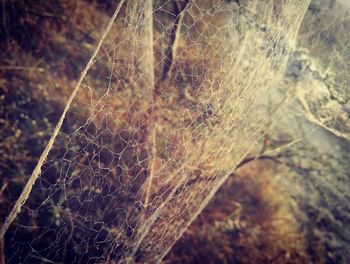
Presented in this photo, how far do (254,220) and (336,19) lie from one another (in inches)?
43.0

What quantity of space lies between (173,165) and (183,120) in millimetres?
170

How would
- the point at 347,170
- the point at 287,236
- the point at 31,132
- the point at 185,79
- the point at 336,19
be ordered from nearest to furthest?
1. the point at 185,79
2. the point at 336,19
3. the point at 347,170
4. the point at 287,236
5. the point at 31,132

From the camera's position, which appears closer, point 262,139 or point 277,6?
point 277,6

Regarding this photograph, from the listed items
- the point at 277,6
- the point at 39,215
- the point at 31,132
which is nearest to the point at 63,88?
the point at 31,132

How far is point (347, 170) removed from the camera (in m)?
1.69

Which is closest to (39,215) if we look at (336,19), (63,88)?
(63,88)

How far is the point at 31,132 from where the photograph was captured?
241 cm

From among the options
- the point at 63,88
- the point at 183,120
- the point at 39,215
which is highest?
the point at 183,120

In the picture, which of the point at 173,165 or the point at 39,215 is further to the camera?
the point at 39,215

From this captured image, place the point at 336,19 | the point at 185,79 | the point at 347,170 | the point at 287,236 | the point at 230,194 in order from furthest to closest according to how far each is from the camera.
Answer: the point at 230,194
the point at 287,236
the point at 347,170
the point at 336,19
the point at 185,79

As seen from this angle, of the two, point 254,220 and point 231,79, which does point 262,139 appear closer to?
point 254,220

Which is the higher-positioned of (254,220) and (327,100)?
(327,100)

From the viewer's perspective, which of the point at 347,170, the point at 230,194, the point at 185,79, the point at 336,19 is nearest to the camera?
the point at 185,79

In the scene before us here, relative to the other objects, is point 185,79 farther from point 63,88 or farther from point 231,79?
point 63,88
